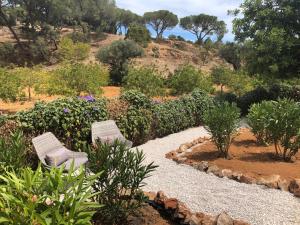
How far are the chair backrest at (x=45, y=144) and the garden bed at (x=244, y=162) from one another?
284cm

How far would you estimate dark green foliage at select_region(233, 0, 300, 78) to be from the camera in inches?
663

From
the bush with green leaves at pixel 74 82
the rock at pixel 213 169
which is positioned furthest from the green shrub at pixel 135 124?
the bush with green leaves at pixel 74 82

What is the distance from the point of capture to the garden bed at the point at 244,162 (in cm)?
743

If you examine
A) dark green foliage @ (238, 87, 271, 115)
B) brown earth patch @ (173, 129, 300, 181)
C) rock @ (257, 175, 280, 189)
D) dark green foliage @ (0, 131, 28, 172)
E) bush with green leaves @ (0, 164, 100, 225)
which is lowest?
dark green foliage @ (238, 87, 271, 115)

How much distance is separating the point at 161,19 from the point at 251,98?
5417cm

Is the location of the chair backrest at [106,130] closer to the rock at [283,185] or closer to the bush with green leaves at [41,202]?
the rock at [283,185]

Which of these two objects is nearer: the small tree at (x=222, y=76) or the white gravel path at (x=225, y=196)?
the white gravel path at (x=225, y=196)

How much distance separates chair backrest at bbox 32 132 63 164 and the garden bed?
2.84m

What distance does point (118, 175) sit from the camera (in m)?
4.60

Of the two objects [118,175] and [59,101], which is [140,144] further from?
[118,175]

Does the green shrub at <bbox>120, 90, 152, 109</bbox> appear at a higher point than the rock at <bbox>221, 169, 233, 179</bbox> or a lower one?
higher

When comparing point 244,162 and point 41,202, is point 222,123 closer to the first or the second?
point 244,162

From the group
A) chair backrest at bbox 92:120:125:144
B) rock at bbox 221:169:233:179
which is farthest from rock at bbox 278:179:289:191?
chair backrest at bbox 92:120:125:144

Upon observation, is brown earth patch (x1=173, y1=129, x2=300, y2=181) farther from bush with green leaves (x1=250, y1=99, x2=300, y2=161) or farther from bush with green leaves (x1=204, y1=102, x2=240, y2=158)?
bush with green leaves (x1=204, y1=102, x2=240, y2=158)
